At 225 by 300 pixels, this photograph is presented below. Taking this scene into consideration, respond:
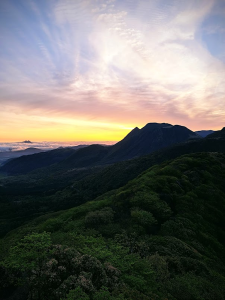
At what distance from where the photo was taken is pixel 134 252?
72.5ft

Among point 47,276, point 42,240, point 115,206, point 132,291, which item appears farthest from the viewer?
point 115,206

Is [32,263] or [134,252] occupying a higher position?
[32,263]

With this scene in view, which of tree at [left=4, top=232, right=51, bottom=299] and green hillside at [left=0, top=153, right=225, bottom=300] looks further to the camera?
green hillside at [left=0, top=153, right=225, bottom=300]

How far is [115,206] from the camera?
124ft

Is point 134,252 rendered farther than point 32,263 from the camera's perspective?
Yes

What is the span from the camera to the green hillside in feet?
50.3

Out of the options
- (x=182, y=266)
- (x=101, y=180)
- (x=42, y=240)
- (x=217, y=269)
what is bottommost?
(x=101, y=180)

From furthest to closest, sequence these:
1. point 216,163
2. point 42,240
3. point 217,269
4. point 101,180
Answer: point 101,180, point 216,163, point 217,269, point 42,240

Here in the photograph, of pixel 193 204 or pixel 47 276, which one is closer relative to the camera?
pixel 47 276

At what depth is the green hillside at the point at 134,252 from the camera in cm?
1532

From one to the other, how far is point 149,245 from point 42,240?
1401 cm

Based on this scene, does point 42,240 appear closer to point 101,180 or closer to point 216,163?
point 216,163

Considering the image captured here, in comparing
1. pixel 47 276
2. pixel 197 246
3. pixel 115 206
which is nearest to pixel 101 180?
pixel 115 206

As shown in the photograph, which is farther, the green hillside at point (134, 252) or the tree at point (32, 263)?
the green hillside at point (134, 252)
